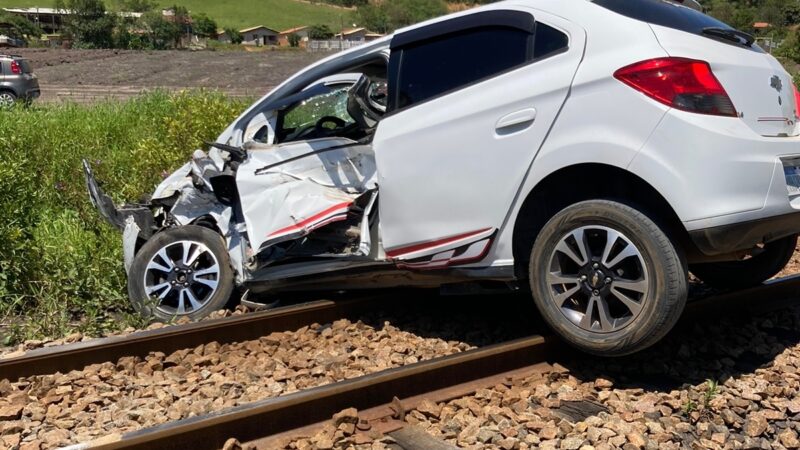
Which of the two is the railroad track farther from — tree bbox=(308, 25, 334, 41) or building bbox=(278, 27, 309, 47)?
tree bbox=(308, 25, 334, 41)

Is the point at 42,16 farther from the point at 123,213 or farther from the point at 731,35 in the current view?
the point at 731,35

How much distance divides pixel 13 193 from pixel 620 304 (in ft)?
20.3

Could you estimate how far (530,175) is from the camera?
468 cm

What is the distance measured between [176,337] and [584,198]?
281 cm

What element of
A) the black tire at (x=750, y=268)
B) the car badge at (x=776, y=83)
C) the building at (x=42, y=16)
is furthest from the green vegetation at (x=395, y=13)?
the car badge at (x=776, y=83)

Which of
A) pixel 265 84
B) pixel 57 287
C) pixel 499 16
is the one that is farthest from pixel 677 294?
pixel 265 84

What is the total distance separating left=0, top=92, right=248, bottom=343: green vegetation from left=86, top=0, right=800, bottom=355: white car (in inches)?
29.8

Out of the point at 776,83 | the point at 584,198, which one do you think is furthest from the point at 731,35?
the point at 584,198

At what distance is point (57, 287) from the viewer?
6777 millimetres

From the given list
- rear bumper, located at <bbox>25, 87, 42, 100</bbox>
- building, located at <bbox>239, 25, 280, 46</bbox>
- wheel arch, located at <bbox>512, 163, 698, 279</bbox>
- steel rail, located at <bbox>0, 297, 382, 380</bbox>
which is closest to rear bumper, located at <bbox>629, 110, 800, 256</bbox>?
wheel arch, located at <bbox>512, 163, 698, 279</bbox>

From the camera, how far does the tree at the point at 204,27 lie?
106 m

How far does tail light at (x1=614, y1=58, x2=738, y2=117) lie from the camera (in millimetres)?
4230

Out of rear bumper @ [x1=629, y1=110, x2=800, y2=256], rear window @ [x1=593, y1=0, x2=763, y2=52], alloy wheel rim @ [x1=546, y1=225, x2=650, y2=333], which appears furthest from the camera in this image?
rear window @ [x1=593, y1=0, x2=763, y2=52]

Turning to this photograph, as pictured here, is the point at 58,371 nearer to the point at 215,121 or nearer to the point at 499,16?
the point at 499,16
